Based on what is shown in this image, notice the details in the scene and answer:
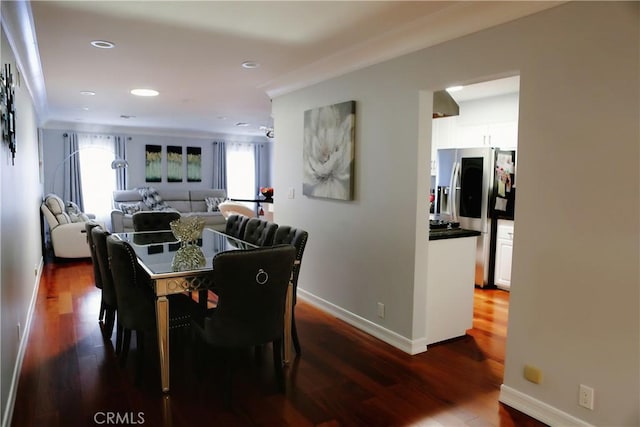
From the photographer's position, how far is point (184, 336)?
11.6 feet

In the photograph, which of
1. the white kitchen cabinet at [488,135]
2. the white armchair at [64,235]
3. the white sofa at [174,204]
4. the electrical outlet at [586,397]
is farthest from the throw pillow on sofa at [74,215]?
the electrical outlet at [586,397]

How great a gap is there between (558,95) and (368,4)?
1.17 meters

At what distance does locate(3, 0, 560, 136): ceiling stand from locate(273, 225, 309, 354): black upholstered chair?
55.7 inches

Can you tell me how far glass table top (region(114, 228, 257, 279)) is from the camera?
2.64 meters

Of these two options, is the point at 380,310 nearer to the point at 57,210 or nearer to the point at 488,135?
the point at 488,135

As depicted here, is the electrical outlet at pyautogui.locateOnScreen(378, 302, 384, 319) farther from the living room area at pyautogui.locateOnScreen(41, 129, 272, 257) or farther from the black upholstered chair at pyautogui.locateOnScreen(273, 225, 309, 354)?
the living room area at pyautogui.locateOnScreen(41, 129, 272, 257)

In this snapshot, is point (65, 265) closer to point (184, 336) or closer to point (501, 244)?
point (184, 336)

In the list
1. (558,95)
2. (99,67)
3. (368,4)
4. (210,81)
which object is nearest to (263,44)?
(368,4)

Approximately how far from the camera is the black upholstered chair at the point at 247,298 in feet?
7.61

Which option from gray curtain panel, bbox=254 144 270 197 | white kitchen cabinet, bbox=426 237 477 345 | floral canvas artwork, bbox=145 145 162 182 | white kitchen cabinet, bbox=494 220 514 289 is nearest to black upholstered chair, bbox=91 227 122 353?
white kitchen cabinet, bbox=426 237 477 345

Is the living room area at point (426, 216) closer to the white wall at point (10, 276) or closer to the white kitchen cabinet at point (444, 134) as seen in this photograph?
the white wall at point (10, 276)

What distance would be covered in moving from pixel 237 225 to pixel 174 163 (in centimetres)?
652

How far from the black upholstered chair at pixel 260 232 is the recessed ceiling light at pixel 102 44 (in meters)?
1.77

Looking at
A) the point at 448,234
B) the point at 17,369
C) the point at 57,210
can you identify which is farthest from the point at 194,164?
the point at 448,234
